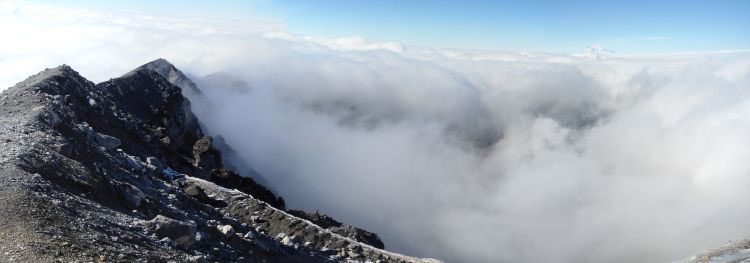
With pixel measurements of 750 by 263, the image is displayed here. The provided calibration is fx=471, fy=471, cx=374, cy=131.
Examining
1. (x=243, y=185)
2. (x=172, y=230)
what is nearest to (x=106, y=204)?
(x=172, y=230)

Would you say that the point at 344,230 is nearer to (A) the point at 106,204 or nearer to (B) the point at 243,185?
(B) the point at 243,185

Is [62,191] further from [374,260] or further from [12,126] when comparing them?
[374,260]

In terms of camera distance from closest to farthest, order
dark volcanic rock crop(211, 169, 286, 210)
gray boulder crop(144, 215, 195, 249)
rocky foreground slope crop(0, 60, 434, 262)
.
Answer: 1. rocky foreground slope crop(0, 60, 434, 262)
2. gray boulder crop(144, 215, 195, 249)
3. dark volcanic rock crop(211, 169, 286, 210)

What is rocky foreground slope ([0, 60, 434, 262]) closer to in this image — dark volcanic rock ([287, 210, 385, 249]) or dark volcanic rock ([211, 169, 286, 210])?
dark volcanic rock ([287, 210, 385, 249])

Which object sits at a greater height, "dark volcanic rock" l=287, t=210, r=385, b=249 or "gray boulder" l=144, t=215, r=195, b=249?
"dark volcanic rock" l=287, t=210, r=385, b=249

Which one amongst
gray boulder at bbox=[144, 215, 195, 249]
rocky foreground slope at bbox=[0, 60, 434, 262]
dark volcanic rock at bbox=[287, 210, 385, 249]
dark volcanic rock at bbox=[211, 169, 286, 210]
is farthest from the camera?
dark volcanic rock at bbox=[211, 169, 286, 210]

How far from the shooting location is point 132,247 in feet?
53.8

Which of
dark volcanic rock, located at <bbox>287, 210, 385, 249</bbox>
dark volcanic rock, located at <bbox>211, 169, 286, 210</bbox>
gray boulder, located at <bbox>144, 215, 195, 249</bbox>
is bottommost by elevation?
gray boulder, located at <bbox>144, 215, 195, 249</bbox>

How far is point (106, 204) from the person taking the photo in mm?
20297

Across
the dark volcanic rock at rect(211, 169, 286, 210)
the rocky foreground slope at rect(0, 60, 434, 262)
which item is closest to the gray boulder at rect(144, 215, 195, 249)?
the rocky foreground slope at rect(0, 60, 434, 262)

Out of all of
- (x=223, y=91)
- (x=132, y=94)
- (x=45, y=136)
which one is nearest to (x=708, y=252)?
(x=45, y=136)

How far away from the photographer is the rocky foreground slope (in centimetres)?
1521

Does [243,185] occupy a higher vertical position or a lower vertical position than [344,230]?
higher

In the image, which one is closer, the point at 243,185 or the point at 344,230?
the point at 344,230
